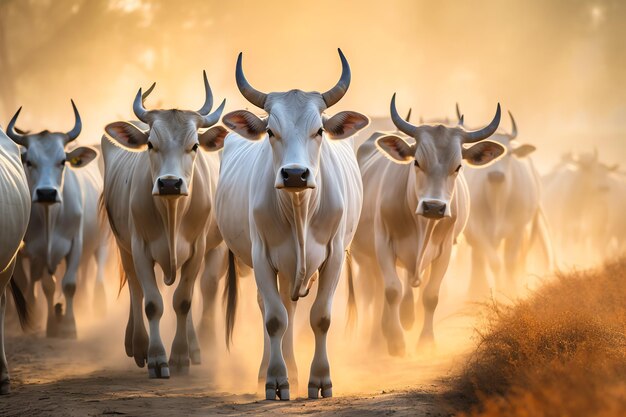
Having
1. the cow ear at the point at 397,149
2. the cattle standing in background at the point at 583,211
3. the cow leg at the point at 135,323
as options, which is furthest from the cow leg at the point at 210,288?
the cattle standing in background at the point at 583,211

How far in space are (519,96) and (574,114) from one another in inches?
160

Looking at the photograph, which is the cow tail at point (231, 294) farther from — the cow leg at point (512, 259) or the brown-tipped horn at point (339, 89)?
the cow leg at point (512, 259)

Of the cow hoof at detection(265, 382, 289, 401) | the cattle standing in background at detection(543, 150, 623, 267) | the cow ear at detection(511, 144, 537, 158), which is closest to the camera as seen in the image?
the cow hoof at detection(265, 382, 289, 401)

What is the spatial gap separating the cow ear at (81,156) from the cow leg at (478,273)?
6276 millimetres

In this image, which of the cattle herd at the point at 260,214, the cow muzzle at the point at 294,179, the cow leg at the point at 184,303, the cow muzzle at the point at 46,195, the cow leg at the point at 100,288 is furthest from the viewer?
the cow leg at the point at 100,288

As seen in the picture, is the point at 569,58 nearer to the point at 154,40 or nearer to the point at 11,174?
the point at 154,40

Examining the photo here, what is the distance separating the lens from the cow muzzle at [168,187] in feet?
33.3

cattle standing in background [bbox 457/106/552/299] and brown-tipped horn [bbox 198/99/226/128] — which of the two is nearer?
brown-tipped horn [bbox 198/99/226/128]

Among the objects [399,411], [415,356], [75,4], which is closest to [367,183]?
[415,356]

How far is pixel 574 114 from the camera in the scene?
47.2 m

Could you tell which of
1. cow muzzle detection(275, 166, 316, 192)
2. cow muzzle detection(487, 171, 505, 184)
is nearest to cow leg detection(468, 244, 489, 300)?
cow muzzle detection(487, 171, 505, 184)

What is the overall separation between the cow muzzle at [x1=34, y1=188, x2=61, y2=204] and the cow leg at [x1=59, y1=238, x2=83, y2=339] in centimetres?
155

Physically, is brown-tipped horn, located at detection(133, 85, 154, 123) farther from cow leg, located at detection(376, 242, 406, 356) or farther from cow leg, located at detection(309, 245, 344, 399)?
cow leg, located at detection(376, 242, 406, 356)

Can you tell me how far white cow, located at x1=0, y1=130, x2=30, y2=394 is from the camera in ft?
29.5
